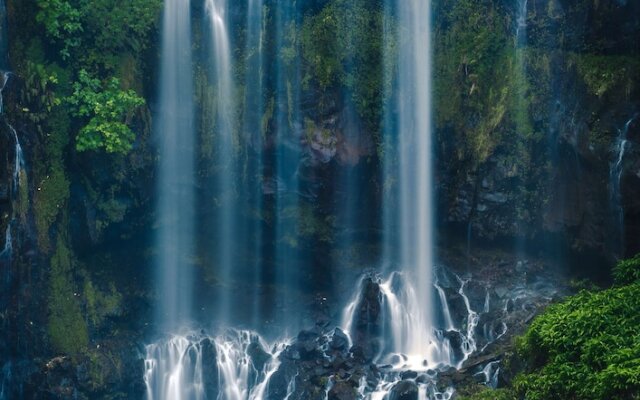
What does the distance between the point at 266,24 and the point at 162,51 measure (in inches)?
105

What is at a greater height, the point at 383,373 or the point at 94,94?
the point at 94,94

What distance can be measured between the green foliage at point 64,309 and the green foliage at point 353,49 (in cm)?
730

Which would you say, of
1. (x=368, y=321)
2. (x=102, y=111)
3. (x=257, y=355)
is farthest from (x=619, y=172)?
(x=102, y=111)

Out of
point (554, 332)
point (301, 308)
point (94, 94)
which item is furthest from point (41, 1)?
point (554, 332)

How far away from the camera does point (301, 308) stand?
59.9ft

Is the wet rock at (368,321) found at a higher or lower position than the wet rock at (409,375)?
higher

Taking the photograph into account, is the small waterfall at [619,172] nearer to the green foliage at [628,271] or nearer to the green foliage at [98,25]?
the green foliage at [628,271]

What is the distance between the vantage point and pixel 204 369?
16.5 m

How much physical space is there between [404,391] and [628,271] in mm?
5030

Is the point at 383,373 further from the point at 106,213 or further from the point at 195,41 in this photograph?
the point at 195,41

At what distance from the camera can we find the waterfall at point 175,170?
57.1 feet

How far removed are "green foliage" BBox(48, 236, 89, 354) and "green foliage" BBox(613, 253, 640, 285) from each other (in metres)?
11.5

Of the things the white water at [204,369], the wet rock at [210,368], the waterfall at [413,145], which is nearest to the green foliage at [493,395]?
the waterfall at [413,145]

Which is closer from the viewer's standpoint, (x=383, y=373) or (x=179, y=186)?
(x=383, y=373)
